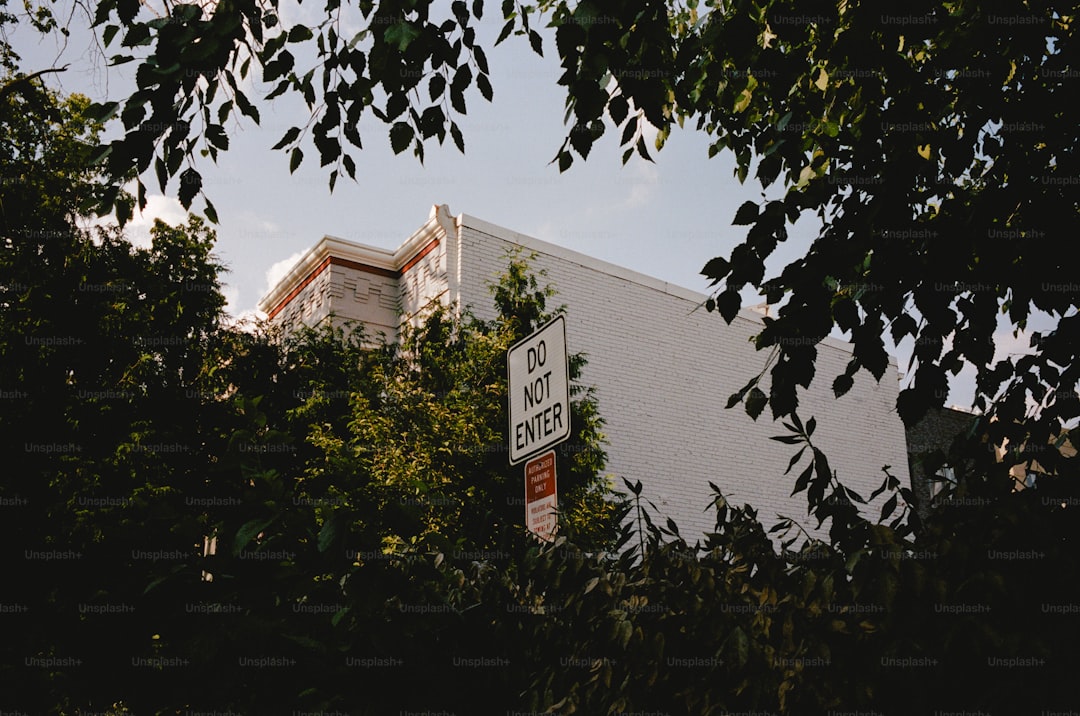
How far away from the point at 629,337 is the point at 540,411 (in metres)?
12.0

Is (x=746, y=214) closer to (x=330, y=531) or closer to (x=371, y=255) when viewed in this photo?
(x=330, y=531)

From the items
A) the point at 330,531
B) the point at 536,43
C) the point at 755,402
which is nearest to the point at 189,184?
the point at 536,43

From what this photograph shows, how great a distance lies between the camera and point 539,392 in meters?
5.31

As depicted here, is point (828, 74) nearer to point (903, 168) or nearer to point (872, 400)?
point (903, 168)

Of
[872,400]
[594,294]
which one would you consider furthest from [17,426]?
[872,400]

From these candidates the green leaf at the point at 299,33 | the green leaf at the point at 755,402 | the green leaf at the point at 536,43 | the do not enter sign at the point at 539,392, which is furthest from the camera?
the do not enter sign at the point at 539,392

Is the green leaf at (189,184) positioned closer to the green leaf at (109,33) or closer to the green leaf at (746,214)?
the green leaf at (109,33)

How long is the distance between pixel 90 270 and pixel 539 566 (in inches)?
603

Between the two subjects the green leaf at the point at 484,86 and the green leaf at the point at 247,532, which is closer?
the green leaf at the point at 247,532

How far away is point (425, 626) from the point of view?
8.96 feet

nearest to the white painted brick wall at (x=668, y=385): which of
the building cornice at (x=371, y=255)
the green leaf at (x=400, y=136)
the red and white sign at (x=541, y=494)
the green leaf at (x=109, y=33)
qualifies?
the building cornice at (x=371, y=255)

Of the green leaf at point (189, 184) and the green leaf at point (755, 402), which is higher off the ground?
the green leaf at point (189, 184)

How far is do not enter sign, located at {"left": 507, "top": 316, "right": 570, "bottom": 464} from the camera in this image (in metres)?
5.00

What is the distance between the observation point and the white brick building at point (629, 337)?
15703mm
